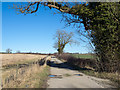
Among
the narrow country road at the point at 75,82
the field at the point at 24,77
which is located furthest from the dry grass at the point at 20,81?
the narrow country road at the point at 75,82

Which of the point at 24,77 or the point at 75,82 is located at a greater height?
the point at 24,77

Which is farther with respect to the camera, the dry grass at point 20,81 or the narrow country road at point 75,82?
the narrow country road at point 75,82

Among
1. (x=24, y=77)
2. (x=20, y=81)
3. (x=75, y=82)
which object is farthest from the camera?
(x=24, y=77)

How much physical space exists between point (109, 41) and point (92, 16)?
134 inches

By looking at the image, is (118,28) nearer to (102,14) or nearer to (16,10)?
(102,14)

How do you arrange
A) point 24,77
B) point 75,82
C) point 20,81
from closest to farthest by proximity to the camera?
point 20,81 → point 75,82 → point 24,77

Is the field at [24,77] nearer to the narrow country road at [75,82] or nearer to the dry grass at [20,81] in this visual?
the dry grass at [20,81]

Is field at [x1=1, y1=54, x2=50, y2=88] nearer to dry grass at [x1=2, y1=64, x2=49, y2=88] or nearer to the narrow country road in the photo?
dry grass at [x1=2, y1=64, x2=49, y2=88]

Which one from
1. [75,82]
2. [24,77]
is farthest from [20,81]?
[75,82]

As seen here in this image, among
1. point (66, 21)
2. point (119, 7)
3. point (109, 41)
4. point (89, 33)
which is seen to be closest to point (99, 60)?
point (109, 41)

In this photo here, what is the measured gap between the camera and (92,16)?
1360 cm

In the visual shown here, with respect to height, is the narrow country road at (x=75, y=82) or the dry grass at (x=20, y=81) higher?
the dry grass at (x=20, y=81)

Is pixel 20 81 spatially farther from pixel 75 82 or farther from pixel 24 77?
pixel 75 82

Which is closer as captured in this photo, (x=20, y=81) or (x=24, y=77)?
(x=20, y=81)
